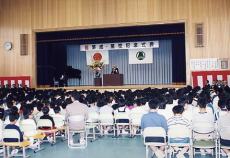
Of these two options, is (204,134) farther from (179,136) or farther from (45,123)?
(45,123)

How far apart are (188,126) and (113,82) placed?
14418 millimetres

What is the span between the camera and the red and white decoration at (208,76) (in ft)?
56.8

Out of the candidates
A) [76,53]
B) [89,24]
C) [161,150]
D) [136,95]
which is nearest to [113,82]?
[89,24]

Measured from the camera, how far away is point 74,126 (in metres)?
8.93

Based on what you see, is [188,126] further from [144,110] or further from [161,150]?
[144,110]

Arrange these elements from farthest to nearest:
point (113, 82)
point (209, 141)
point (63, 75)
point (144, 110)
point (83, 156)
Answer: point (63, 75) → point (113, 82) → point (144, 110) → point (83, 156) → point (209, 141)

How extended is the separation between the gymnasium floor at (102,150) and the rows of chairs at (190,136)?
3.47ft

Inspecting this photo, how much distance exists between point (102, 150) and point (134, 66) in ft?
52.8

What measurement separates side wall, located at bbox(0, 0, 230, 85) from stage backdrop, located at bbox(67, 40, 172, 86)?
514 centimetres

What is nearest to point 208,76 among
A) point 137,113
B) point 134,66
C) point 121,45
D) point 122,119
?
point 121,45

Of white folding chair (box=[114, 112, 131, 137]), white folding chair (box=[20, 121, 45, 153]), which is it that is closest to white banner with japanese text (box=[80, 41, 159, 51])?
white folding chair (box=[114, 112, 131, 137])

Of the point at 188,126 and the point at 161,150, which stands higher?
the point at 188,126

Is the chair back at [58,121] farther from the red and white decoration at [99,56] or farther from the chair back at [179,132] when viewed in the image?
the red and white decoration at [99,56]

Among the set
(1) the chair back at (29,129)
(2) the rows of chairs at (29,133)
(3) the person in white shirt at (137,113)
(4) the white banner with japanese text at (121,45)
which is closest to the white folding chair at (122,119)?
(3) the person in white shirt at (137,113)
